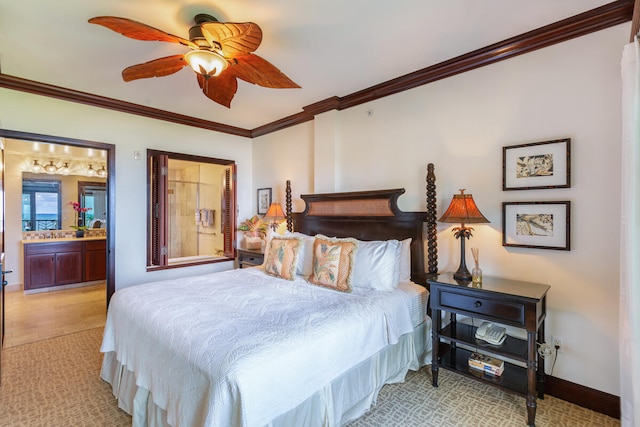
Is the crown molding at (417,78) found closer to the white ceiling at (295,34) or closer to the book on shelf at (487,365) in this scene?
the white ceiling at (295,34)

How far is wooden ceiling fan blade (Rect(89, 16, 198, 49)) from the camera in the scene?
164cm

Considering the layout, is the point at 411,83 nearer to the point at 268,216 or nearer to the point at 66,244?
the point at 268,216

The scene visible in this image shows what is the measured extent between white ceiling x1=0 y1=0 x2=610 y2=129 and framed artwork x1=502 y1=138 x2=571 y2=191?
2.89 feet

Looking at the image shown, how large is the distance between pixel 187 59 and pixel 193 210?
487 cm

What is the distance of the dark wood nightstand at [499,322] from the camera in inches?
76.2

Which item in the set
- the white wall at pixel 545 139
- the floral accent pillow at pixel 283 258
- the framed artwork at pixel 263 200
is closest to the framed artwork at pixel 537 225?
the white wall at pixel 545 139

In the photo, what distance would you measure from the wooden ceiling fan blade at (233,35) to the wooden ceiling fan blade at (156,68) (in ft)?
1.14

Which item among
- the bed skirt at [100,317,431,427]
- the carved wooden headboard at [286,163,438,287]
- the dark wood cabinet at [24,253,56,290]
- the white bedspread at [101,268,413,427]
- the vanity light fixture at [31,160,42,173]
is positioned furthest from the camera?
the vanity light fixture at [31,160,42,173]

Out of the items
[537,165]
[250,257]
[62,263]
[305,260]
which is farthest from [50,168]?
[537,165]

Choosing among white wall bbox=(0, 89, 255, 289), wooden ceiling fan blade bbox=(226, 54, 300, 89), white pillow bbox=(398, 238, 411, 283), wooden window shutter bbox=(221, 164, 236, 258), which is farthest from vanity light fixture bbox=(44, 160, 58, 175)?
white pillow bbox=(398, 238, 411, 283)

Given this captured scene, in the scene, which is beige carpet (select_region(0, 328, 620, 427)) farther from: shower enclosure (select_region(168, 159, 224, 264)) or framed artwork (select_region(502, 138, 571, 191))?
shower enclosure (select_region(168, 159, 224, 264))

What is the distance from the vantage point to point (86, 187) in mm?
6586

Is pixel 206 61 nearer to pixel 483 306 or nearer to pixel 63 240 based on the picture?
pixel 483 306

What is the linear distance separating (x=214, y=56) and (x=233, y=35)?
30 cm
